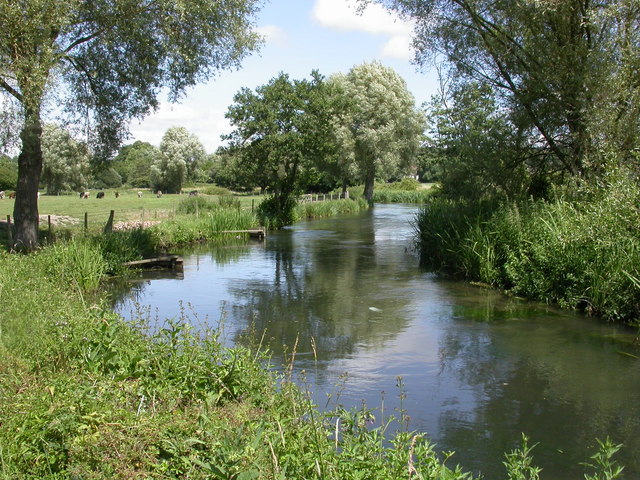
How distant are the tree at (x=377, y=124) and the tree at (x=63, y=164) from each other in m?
22.1

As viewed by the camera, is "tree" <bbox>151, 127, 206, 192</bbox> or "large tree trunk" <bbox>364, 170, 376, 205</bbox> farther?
"tree" <bbox>151, 127, 206, 192</bbox>

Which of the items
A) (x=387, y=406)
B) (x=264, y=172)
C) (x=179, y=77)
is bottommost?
(x=387, y=406)

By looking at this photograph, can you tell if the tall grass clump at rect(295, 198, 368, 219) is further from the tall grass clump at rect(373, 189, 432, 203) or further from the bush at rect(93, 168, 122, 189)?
the bush at rect(93, 168, 122, 189)

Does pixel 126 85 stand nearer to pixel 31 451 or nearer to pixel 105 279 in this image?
pixel 105 279

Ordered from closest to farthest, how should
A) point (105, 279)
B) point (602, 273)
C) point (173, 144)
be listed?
point (602, 273), point (105, 279), point (173, 144)

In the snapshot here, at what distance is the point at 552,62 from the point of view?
52.3 ft

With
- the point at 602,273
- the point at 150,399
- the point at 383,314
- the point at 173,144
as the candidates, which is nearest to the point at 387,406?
the point at 150,399

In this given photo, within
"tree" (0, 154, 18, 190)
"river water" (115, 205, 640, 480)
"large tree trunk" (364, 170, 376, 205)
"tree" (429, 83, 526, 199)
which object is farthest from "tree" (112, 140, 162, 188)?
"river water" (115, 205, 640, 480)

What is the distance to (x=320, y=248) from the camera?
2531 cm

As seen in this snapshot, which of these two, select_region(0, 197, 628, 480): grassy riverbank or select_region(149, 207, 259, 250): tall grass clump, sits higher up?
select_region(149, 207, 259, 250): tall grass clump

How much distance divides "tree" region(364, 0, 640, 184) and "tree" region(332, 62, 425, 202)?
Answer: 31108mm

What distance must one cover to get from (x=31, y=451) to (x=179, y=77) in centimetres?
1601

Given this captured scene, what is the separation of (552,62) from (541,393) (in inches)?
417

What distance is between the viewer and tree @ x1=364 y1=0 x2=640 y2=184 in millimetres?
14109
